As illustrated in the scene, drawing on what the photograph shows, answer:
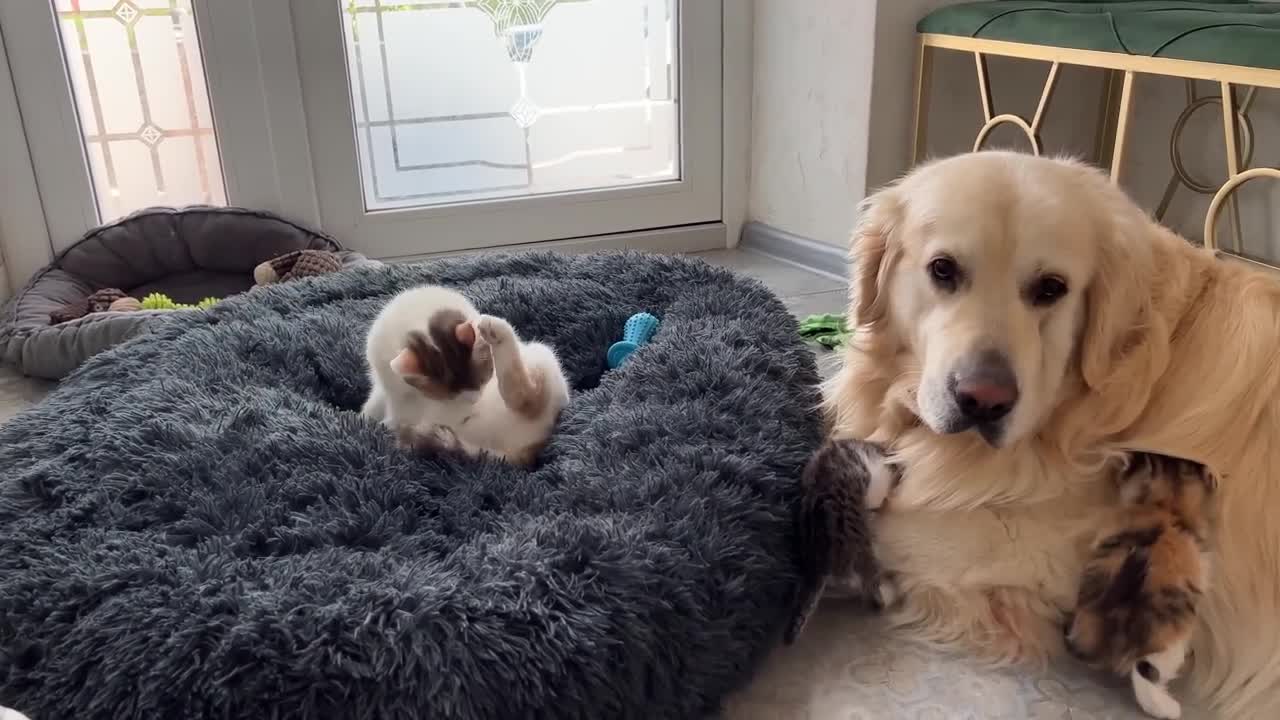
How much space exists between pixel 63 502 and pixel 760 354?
1.02 m

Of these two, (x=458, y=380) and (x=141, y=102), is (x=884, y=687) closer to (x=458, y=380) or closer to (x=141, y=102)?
(x=458, y=380)

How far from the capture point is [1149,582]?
1104mm

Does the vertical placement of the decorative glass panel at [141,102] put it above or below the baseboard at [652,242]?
above

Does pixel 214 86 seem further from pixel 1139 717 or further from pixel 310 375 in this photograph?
pixel 1139 717

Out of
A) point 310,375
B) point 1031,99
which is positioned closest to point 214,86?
point 310,375

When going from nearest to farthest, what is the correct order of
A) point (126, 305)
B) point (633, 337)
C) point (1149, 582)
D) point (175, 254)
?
point (1149, 582)
point (633, 337)
point (126, 305)
point (175, 254)

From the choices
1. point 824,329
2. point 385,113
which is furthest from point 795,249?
point 385,113

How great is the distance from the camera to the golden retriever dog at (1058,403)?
1147mm

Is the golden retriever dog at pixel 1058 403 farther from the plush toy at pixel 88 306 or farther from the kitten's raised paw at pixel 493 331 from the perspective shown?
the plush toy at pixel 88 306

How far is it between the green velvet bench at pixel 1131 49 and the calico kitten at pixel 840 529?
99 cm

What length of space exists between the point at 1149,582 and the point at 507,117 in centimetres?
224

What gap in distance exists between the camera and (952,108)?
268cm

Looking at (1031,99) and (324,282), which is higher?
(1031,99)

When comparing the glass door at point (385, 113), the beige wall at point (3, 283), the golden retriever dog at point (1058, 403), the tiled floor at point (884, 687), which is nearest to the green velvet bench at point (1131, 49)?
the golden retriever dog at point (1058, 403)
